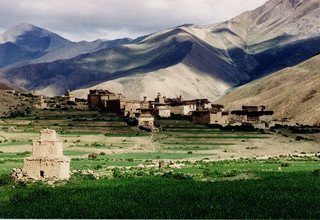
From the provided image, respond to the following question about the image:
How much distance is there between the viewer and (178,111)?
359 ft

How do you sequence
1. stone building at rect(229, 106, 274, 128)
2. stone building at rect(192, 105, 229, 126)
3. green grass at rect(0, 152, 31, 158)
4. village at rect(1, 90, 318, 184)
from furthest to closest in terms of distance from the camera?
1. stone building at rect(229, 106, 274, 128)
2. stone building at rect(192, 105, 229, 126)
3. green grass at rect(0, 152, 31, 158)
4. village at rect(1, 90, 318, 184)

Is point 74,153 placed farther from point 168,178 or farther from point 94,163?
point 168,178

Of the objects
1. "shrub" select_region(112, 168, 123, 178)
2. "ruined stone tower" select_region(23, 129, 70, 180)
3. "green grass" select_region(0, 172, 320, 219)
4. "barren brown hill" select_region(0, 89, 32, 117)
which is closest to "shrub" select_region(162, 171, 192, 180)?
"green grass" select_region(0, 172, 320, 219)

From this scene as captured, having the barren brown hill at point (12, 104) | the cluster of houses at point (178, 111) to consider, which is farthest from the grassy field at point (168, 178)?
the barren brown hill at point (12, 104)

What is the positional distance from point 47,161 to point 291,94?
383 ft

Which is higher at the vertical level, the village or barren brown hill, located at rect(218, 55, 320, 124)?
barren brown hill, located at rect(218, 55, 320, 124)

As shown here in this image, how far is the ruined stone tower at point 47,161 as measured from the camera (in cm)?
3422

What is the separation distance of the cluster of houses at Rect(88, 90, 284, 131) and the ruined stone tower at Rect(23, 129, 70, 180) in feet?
143

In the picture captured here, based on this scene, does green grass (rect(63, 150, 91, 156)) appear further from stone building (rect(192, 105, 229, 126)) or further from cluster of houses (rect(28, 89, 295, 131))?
stone building (rect(192, 105, 229, 126))

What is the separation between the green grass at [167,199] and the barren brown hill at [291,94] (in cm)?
8697

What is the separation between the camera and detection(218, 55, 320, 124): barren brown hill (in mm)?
126312

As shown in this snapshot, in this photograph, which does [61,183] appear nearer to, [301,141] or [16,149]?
[16,149]

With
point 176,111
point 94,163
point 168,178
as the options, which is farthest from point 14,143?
point 176,111

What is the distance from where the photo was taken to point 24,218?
21.9 metres
